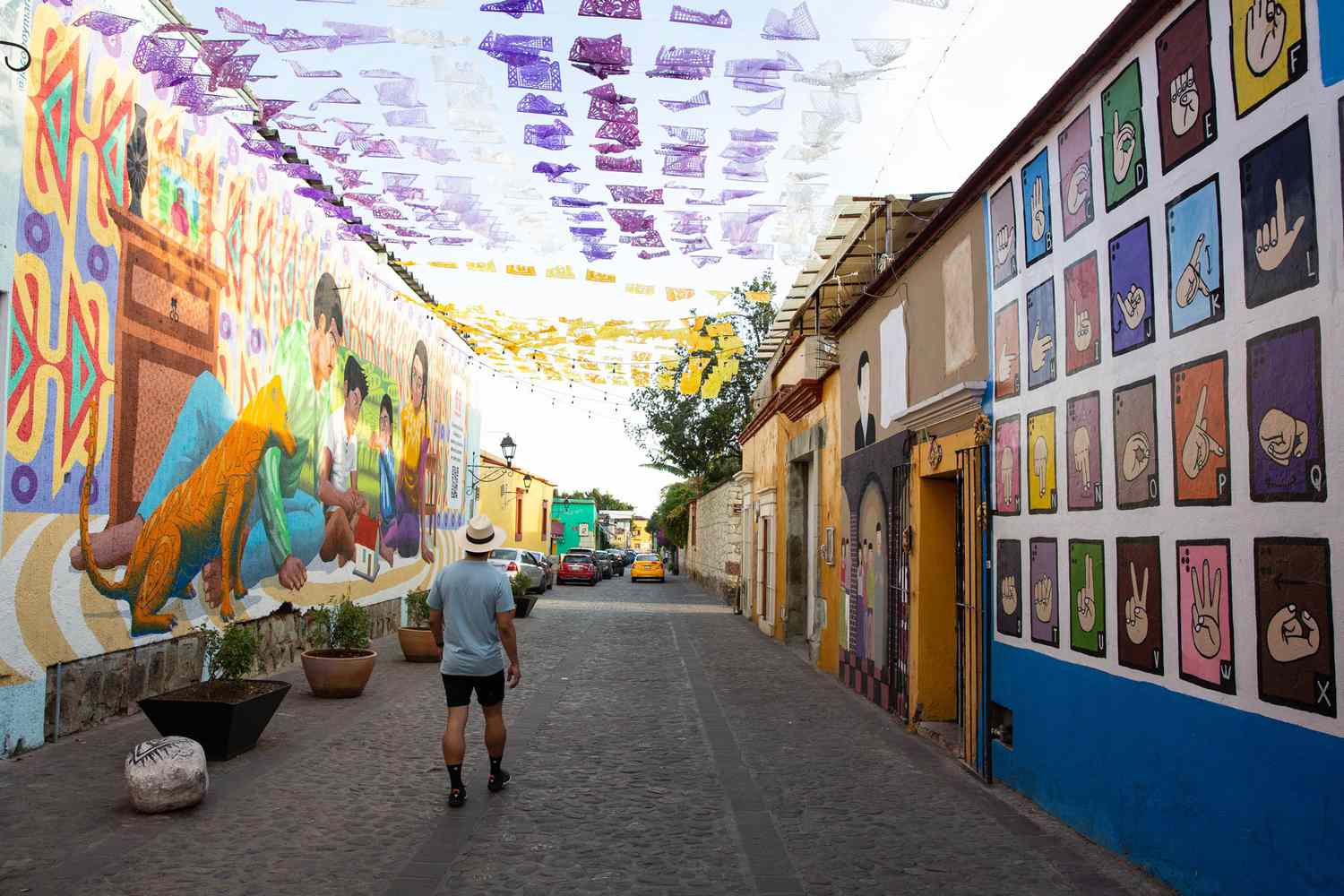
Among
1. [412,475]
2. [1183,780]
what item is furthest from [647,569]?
[1183,780]

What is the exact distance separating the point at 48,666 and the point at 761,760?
5164 millimetres

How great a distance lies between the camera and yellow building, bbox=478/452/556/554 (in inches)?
1390

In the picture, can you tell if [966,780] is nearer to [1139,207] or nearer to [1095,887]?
[1095,887]

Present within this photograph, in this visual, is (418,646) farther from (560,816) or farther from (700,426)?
(700,426)

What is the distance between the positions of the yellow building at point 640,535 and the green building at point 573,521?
169 ft

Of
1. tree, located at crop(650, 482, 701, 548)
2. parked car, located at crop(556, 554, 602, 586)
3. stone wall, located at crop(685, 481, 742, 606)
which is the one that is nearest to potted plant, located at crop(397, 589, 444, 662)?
stone wall, located at crop(685, 481, 742, 606)

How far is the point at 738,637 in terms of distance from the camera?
59.9 ft

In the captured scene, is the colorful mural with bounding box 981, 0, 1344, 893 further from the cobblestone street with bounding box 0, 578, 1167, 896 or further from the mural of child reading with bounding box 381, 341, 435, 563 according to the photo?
the mural of child reading with bounding box 381, 341, 435, 563

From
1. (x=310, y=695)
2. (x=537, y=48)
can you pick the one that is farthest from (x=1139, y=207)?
(x=310, y=695)

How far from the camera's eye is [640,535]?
127 meters

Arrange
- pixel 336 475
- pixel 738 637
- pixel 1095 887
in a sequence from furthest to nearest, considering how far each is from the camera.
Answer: pixel 738 637
pixel 336 475
pixel 1095 887

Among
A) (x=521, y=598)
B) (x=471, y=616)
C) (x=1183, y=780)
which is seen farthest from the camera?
(x=521, y=598)

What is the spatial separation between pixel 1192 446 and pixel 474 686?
429 cm

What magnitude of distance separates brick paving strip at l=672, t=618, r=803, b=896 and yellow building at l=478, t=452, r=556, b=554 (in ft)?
74.5
